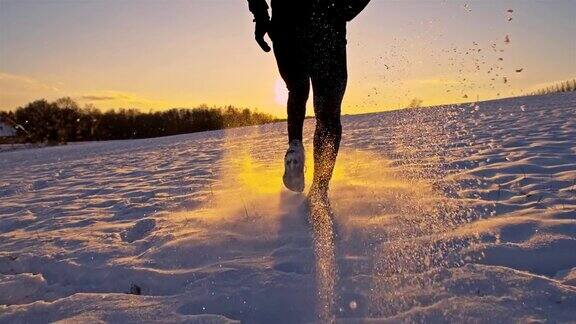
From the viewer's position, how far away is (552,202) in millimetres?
2402

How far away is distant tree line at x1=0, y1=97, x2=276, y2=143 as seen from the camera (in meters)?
47.3

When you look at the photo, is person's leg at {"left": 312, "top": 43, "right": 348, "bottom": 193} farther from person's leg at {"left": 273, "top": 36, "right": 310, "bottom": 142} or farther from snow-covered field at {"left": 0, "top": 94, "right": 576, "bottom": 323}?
snow-covered field at {"left": 0, "top": 94, "right": 576, "bottom": 323}

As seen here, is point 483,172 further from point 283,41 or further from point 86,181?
point 86,181

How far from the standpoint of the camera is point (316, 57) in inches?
104

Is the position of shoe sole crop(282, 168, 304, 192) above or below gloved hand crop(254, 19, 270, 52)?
below

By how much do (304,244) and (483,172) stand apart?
Result: 1908 mm

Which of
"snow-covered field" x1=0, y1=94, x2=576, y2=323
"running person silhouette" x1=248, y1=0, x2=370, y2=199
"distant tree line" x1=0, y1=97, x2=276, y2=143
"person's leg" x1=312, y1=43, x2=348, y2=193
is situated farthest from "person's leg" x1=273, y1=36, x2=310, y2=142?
"distant tree line" x1=0, y1=97, x2=276, y2=143

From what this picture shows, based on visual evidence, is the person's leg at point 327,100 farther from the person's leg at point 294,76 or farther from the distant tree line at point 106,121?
the distant tree line at point 106,121

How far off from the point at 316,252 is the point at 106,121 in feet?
212

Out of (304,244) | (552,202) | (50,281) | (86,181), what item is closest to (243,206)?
(304,244)

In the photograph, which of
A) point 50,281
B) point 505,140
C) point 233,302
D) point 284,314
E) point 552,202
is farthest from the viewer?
point 505,140

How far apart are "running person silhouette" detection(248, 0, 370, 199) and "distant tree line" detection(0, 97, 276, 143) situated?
→ 4184 cm

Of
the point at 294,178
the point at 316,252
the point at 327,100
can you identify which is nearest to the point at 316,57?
the point at 327,100

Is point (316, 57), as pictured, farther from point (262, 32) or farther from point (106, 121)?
point (106, 121)
